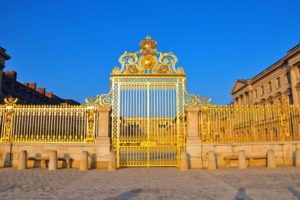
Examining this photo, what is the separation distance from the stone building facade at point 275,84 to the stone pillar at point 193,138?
97.2 ft

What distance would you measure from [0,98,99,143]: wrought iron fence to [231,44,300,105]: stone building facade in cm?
3313

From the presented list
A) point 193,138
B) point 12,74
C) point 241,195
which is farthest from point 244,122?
point 12,74

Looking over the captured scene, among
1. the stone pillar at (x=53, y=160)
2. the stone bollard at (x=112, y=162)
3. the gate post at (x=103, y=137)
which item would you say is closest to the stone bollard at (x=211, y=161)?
the stone bollard at (x=112, y=162)

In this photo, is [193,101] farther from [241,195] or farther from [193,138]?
[241,195]

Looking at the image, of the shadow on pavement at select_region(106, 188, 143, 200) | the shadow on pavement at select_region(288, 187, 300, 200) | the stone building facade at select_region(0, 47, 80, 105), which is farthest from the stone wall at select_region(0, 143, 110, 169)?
the stone building facade at select_region(0, 47, 80, 105)

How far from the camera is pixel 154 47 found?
14.3m

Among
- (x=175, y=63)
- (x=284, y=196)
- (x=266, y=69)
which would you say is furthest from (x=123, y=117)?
(x=266, y=69)

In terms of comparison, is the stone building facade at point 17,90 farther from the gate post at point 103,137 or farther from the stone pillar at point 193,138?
the stone pillar at point 193,138

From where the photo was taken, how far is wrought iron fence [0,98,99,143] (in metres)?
13.5

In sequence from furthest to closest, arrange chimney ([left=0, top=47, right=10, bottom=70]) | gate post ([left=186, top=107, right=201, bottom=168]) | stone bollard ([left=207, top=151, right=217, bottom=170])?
chimney ([left=0, top=47, right=10, bottom=70]) → gate post ([left=186, top=107, right=201, bottom=168]) → stone bollard ([left=207, top=151, right=217, bottom=170])

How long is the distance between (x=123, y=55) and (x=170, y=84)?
9.43ft

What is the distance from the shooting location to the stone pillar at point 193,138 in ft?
42.7

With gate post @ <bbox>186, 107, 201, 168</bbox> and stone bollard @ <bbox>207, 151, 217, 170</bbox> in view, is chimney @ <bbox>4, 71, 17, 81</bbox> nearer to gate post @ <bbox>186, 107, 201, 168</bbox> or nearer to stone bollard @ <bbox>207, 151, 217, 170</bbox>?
gate post @ <bbox>186, 107, 201, 168</bbox>

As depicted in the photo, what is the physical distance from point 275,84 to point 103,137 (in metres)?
39.8
